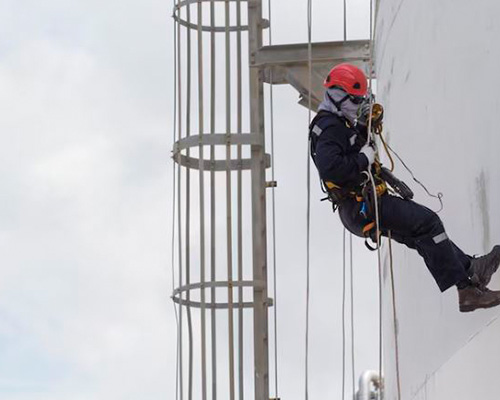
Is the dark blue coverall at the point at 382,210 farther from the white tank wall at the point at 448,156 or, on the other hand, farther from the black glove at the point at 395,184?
the white tank wall at the point at 448,156

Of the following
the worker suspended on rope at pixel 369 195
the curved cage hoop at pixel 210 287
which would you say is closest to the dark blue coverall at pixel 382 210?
the worker suspended on rope at pixel 369 195

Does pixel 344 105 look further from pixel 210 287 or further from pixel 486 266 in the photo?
pixel 210 287

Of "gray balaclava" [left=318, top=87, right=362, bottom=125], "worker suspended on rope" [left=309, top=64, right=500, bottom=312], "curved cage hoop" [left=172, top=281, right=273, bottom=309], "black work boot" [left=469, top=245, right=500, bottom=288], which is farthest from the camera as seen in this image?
"curved cage hoop" [left=172, top=281, right=273, bottom=309]

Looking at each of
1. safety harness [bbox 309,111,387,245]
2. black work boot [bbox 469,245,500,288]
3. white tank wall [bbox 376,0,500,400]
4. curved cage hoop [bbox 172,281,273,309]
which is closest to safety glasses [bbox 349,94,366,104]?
safety harness [bbox 309,111,387,245]

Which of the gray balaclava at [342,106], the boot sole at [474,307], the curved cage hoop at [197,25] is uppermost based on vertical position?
the curved cage hoop at [197,25]

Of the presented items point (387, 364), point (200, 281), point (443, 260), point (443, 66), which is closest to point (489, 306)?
point (443, 260)

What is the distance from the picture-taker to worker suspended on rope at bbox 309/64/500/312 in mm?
7562

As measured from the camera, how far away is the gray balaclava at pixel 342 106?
816 centimetres

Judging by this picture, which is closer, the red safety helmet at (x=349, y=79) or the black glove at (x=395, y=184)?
the black glove at (x=395, y=184)

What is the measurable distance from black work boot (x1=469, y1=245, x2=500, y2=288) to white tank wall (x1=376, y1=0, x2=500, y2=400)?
0.17 meters

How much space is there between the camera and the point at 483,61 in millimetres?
7832

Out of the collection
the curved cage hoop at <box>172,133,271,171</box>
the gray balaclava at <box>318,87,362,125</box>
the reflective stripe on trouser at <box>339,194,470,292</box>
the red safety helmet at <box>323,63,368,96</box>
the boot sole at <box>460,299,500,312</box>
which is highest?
the curved cage hoop at <box>172,133,271,171</box>

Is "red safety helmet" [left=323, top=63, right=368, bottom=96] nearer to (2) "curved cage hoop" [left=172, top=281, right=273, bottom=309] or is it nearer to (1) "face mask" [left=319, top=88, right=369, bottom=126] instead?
(1) "face mask" [left=319, top=88, right=369, bottom=126]

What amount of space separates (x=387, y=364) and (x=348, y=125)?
11.9ft
